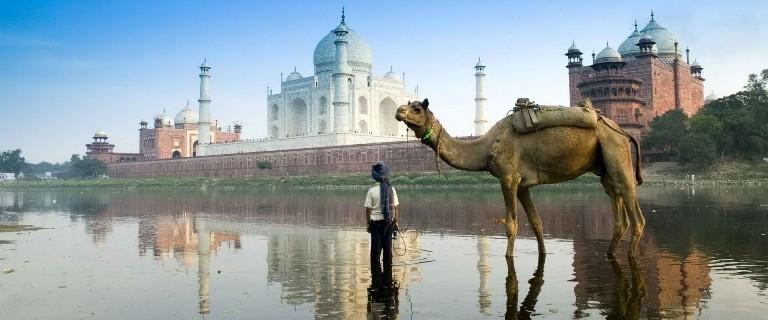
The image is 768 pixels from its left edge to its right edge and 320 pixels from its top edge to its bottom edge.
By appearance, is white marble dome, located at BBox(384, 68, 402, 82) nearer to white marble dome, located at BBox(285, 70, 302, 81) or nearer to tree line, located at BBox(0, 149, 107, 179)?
white marble dome, located at BBox(285, 70, 302, 81)

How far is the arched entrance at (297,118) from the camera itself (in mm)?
83625

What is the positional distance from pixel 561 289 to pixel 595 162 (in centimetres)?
264

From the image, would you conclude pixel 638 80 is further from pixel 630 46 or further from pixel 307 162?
pixel 307 162

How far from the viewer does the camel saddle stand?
8.28 metres

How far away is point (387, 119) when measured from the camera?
3327 inches

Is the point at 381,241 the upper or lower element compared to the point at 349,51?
lower

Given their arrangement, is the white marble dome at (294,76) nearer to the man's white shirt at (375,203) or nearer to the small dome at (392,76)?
the small dome at (392,76)

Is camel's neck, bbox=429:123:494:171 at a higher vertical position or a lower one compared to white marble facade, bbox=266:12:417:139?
lower

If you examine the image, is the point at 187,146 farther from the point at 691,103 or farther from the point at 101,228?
the point at 101,228

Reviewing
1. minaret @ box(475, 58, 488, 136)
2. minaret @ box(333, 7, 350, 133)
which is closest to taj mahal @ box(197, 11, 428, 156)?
minaret @ box(333, 7, 350, 133)

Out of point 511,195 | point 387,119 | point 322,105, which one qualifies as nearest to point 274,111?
point 322,105

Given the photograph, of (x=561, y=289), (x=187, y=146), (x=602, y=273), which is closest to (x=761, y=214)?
(x=602, y=273)

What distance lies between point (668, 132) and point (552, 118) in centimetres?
4643

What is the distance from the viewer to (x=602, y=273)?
24.5ft
